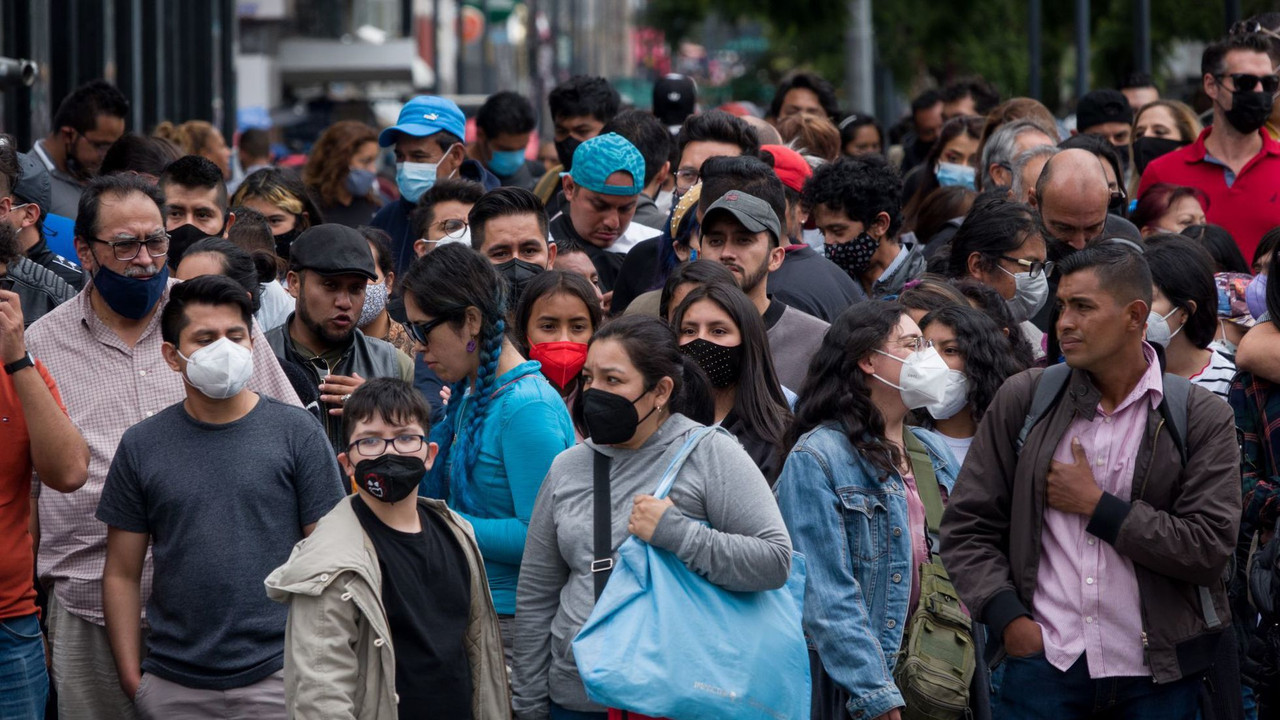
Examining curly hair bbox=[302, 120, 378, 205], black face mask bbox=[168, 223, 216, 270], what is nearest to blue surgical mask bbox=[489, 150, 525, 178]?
curly hair bbox=[302, 120, 378, 205]

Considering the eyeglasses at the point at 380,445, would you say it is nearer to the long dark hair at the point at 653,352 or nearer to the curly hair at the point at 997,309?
the long dark hair at the point at 653,352

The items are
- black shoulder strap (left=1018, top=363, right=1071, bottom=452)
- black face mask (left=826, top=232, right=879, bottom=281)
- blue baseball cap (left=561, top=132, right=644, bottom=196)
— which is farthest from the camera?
black face mask (left=826, top=232, right=879, bottom=281)

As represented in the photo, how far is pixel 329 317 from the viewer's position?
21.2 feet

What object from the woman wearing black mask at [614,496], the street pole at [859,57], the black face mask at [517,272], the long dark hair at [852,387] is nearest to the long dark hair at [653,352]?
the woman wearing black mask at [614,496]

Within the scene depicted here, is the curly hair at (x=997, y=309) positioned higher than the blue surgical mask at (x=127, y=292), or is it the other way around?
the blue surgical mask at (x=127, y=292)

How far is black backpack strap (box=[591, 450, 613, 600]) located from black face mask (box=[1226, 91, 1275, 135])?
5344 millimetres

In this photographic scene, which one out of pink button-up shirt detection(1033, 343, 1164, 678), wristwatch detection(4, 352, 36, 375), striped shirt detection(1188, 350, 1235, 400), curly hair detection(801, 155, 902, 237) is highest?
curly hair detection(801, 155, 902, 237)

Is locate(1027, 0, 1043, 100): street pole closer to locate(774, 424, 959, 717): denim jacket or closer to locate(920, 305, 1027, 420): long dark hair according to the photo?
locate(920, 305, 1027, 420): long dark hair

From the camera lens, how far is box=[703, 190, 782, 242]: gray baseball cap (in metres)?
6.65

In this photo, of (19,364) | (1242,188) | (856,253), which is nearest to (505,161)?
(856,253)

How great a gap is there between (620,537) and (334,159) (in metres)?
7.32

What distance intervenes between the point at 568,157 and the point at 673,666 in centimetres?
579

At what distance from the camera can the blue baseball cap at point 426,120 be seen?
954 centimetres

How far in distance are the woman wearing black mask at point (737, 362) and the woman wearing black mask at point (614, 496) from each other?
23.5 inches
